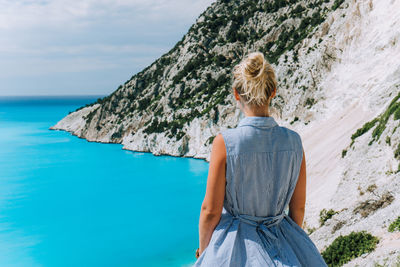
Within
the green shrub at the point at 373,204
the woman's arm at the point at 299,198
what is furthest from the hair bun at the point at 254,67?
the green shrub at the point at 373,204

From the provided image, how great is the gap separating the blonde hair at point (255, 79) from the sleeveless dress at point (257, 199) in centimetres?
17

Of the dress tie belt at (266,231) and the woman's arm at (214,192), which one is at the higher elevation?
the woman's arm at (214,192)

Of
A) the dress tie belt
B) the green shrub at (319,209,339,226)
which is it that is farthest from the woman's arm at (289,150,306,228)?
the green shrub at (319,209,339,226)

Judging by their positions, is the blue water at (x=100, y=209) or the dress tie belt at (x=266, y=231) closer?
the dress tie belt at (x=266, y=231)

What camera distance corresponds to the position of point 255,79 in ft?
8.52

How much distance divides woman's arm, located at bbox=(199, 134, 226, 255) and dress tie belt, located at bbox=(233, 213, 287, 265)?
0.20 metres

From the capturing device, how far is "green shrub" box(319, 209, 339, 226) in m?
13.9

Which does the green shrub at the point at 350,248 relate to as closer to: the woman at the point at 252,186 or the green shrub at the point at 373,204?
the green shrub at the point at 373,204

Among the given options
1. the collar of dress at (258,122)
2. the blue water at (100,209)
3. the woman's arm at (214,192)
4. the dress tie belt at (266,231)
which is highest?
the collar of dress at (258,122)

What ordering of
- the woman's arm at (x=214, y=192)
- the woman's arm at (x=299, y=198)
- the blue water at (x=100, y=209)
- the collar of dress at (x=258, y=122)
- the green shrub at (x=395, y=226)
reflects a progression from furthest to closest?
the blue water at (x=100, y=209) < the green shrub at (x=395, y=226) < the woman's arm at (x=299, y=198) < the collar of dress at (x=258, y=122) < the woman's arm at (x=214, y=192)

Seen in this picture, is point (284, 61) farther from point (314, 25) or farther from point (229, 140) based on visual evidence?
point (229, 140)

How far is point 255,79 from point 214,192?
88cm

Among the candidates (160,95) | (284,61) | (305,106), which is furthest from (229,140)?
(160,95)

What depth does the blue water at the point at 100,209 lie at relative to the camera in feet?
57.4
